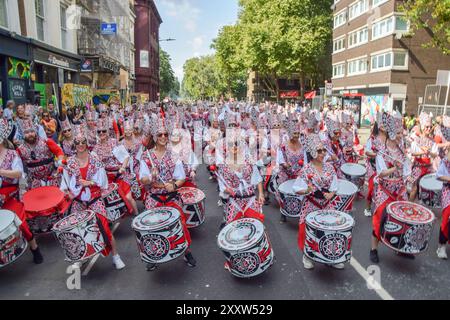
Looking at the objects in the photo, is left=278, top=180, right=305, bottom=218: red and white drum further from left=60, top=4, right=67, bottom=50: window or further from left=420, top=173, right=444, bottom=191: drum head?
left=60, top=4, right=67, bottom=50: window

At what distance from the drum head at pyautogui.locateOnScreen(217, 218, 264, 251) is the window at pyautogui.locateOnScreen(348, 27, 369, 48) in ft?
118

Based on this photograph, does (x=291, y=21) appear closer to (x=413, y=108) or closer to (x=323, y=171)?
(x=413, y=108)

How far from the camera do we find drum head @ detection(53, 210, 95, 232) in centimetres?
468

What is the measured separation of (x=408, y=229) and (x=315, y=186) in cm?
125

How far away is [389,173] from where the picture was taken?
5.32 m

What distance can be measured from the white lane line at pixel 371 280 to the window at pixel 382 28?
3049 centimetres

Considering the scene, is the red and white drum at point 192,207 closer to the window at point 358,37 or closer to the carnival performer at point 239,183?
the carnival performer at point 239,183

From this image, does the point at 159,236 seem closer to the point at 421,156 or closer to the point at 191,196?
the point at 191,196

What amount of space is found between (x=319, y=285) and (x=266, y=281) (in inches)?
26.4

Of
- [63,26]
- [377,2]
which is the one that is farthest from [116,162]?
[377,2]

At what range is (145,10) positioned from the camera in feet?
178

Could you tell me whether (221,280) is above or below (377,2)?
below

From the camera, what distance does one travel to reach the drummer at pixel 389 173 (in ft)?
17.5
